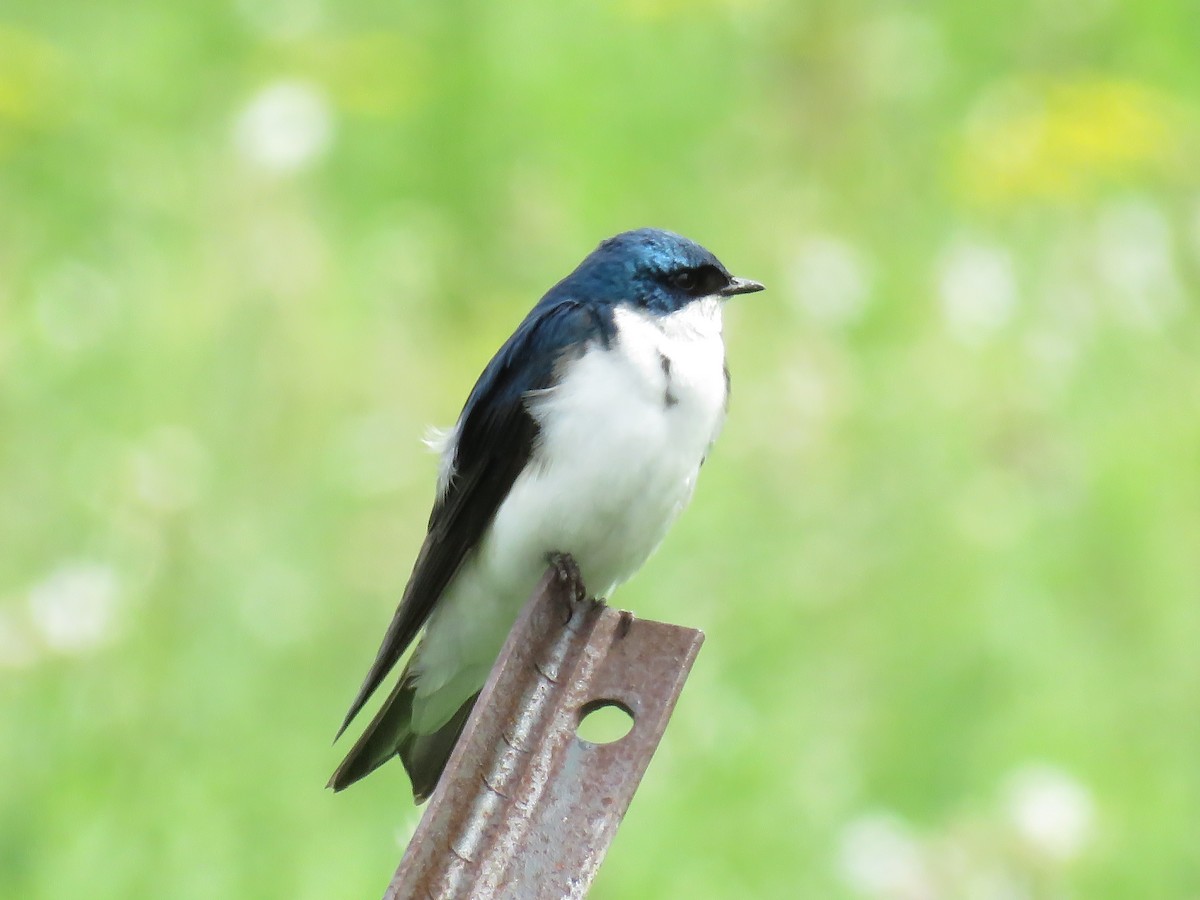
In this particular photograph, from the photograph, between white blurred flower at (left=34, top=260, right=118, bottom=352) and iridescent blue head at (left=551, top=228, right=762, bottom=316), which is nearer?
iridescent blue head at (left=551, top=228, right=762, bottom=316)

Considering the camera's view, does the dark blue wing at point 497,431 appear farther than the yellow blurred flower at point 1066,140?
No

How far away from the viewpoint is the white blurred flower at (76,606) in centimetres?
327

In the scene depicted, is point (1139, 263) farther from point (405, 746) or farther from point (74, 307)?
point (405, 746)

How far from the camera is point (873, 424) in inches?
158

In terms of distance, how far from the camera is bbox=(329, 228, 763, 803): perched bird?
2.14 m

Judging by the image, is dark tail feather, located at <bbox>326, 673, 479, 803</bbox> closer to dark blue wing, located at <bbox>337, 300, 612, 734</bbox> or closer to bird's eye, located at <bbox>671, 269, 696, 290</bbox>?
dark blue wing, located at <bbox>337, 300, 612, 734</bbox>

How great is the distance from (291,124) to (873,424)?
4.99 ft

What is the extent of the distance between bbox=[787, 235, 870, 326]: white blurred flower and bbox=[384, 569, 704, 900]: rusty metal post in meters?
3.10

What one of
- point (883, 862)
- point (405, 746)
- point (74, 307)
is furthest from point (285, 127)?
point (405, 746)

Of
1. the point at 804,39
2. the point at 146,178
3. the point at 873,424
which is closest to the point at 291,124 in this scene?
the point at 146,178

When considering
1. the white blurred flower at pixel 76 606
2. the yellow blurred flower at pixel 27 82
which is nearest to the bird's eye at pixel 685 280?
the white blurred flower at pixel 76 606

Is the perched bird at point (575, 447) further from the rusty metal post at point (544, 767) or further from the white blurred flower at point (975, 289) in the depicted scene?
the white blurred flower at point (975, 289)

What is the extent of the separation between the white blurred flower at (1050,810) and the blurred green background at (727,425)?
11mm

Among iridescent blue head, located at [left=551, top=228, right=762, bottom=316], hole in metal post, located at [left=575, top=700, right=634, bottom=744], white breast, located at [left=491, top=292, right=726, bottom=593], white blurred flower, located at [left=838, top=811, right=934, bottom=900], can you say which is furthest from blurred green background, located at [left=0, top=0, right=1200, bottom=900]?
iridescent blue head, located at [left=551, top=228, right=762, bottom=316]
